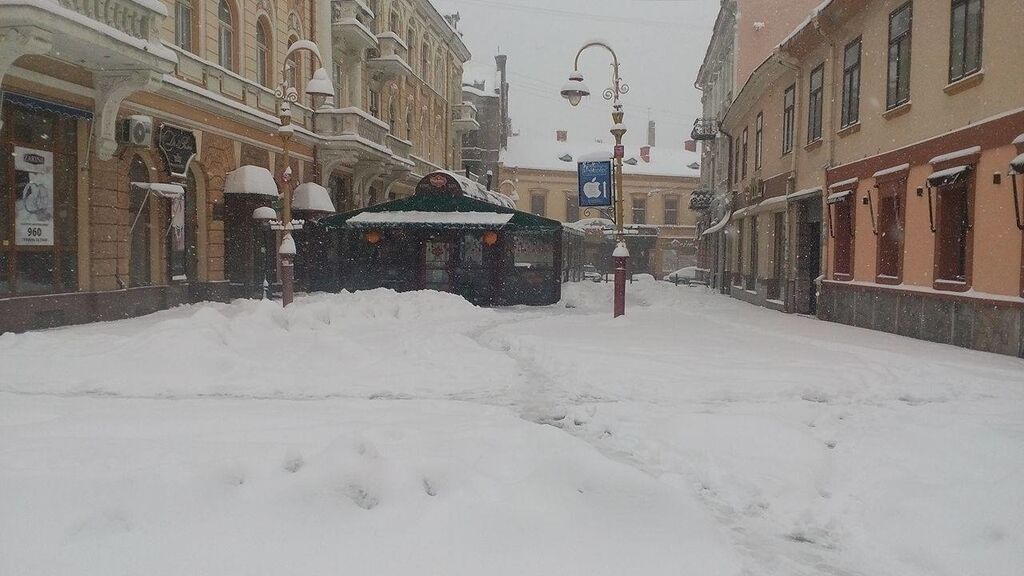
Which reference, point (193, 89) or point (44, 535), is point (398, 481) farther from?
point (193, 89)

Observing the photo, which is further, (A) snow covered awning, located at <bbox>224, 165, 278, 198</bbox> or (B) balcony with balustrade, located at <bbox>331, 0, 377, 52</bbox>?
(B) balcony with balustrade, located at <bbox>331, 0, 377, 52</bbox>

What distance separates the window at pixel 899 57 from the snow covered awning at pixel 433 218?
32.1ft

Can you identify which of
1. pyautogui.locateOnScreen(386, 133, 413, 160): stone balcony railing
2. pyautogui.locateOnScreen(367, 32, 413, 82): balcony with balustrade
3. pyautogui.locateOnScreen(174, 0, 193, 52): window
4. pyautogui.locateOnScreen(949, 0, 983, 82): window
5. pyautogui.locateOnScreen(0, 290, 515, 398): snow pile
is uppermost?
pyautogui.locateOnScreen(367, 32, 413, 82): balcony with balustrade

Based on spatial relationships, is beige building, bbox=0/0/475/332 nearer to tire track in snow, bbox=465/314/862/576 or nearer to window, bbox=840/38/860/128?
tire track in snow, bbox=465/314/862/576

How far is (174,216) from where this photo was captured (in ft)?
50.8

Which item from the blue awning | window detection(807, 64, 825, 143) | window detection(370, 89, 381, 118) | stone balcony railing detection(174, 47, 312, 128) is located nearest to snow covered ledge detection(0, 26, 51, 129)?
the blue awning

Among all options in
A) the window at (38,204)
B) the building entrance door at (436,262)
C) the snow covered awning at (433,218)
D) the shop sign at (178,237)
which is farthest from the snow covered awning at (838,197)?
the window at (38,204)

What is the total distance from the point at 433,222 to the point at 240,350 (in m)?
11.1

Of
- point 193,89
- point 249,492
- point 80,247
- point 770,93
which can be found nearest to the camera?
point 249,492

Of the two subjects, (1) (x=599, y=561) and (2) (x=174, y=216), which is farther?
(2) (x=174, y=216)

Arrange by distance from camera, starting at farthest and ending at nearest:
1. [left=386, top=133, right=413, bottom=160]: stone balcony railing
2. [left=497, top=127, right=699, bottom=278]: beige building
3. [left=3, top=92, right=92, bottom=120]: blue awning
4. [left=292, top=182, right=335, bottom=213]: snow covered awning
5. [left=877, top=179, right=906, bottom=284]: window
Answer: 1. [left=497, top=127, right=699, bottom=278]: beige building
2. [left=386, top=133, right=413, bottom=160]: stone balcony railing
3. [left=292, top=182, right=335, bottom=213]: snow covered awning
4. [left=877, top=179, right=906, bottom=284]: window
5. [left=3, top=92, right=92, bottom=120]: blue awning

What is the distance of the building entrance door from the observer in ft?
66.7

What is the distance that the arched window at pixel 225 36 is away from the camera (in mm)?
17047

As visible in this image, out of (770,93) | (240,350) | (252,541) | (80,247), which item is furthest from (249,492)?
Answer: (770,93)
